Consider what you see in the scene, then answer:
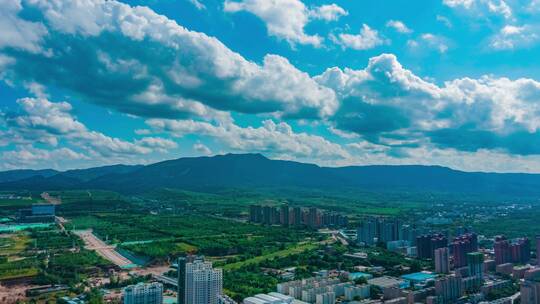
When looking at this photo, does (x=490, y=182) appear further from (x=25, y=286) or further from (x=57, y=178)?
(x=25, y=286)

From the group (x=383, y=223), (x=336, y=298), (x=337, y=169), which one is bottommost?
(x=336, y=298)

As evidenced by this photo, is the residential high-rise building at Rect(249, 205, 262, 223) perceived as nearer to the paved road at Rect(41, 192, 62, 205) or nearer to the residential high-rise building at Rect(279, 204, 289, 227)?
the residential high-rise building at Rect(279, 204, 289, 227)

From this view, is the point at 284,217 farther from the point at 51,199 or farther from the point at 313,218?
the point at 51,199

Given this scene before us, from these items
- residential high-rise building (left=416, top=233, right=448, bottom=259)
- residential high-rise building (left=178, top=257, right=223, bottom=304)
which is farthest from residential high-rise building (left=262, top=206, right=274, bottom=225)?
residential high-rise building (left=178, top=257, right=223, bottom=304)

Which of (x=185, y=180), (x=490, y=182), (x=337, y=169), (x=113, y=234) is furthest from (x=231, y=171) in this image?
(x=113, y=234)

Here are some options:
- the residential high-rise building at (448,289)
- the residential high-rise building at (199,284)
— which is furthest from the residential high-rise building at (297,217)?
the residential high-rise building at (199,284)

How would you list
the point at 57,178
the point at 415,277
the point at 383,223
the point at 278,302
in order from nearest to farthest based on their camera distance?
1. the point at 278,302
2. the point at 415,277
3. the point at 383,223
4. the point at 57,178

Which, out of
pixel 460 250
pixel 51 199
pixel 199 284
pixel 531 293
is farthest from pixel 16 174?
pixel 531 293
